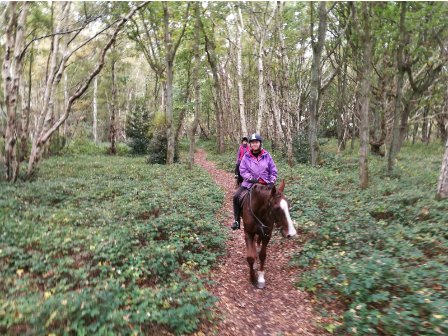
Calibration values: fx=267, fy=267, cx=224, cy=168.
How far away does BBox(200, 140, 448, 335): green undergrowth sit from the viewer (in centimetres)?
399

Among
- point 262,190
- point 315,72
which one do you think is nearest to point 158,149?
point 315,72

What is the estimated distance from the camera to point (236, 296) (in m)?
5.38

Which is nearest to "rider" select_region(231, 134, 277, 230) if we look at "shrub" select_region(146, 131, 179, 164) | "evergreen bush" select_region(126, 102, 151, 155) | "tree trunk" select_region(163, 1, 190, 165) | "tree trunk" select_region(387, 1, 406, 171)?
"tree trunk" select_region(387, 1, 406, 171)

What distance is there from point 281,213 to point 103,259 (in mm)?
3627

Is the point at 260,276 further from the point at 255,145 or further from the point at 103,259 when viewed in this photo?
the point at 103,259

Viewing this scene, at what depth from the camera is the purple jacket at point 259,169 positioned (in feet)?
21.0

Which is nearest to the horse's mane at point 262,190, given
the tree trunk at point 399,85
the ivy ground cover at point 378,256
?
the ivy ground cover at point 378,256

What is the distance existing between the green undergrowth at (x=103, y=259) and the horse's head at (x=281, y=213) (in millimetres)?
1779

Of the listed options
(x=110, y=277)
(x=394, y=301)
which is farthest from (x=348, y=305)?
(x=110, y=277)

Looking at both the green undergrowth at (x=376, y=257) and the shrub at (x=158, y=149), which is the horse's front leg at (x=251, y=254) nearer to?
the green undergrowth at (x=376, y=257)

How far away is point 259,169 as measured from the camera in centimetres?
638

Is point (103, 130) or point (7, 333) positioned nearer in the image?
point (7, 333)

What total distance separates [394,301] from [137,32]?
2134 centimetres

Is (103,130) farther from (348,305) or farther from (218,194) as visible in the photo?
(348,305)
